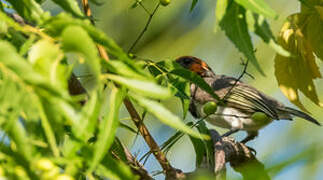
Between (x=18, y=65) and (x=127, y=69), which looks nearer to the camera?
(x=18, y=65)

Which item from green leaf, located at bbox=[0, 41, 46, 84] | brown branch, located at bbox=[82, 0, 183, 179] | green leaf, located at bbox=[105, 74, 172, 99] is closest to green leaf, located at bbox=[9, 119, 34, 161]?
green leaf, located at bbox=[0, 41, 46, 84]

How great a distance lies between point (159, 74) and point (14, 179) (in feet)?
4.86

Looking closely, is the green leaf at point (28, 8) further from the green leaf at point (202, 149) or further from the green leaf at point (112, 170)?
the green leaf at point (202, 149)

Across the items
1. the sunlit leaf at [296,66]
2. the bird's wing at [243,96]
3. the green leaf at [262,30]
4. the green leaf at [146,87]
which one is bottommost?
the green leaf at [146,87]

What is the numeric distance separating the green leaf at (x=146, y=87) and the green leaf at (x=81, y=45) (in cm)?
11

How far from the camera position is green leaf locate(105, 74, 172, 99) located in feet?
4.48

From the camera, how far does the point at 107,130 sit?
56.4 inches

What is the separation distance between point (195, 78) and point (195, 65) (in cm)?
365

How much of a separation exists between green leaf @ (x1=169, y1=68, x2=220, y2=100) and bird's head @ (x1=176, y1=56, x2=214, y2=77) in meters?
3.45

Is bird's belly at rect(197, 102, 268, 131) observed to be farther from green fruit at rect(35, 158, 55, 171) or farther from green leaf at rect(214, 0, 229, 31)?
green fruit at rect(35, 158, 55, 171)

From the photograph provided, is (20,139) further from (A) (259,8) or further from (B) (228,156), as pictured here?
(B) (228,156)

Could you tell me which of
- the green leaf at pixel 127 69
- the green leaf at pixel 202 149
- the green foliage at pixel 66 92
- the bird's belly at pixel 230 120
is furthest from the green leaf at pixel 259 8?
the bird's belly at pixel 230 120

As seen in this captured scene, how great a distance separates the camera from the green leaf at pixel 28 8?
1851 millimetres

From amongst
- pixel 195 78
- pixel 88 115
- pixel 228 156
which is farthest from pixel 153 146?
pixel 88 115
